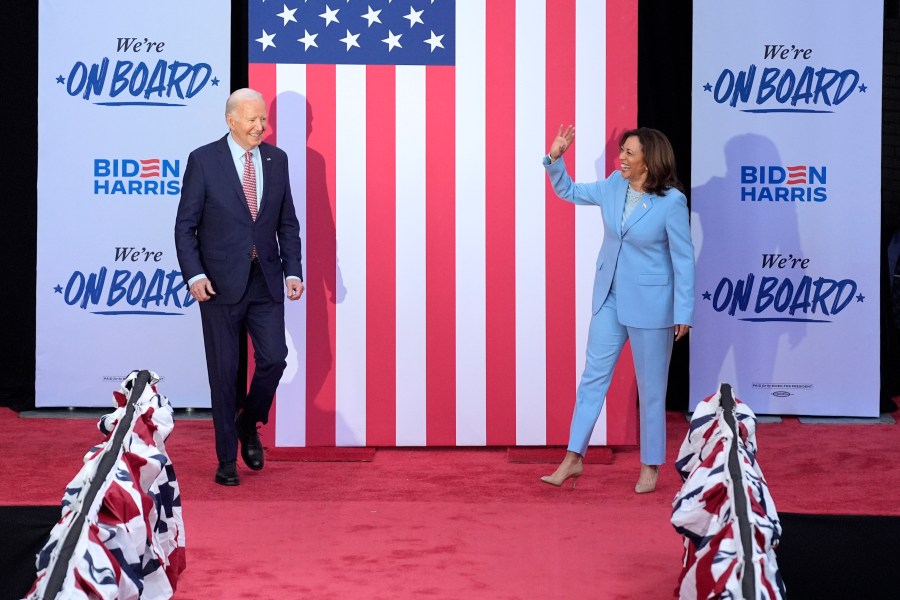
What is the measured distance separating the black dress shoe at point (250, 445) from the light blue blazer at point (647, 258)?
157cm

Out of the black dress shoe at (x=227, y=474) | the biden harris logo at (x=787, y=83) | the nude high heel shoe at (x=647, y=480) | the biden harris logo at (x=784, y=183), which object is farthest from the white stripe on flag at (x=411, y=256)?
the biden harris logo at (x=784, y=183)

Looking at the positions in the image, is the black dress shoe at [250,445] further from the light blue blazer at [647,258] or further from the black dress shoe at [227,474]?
the light blue blazer at [647,258]

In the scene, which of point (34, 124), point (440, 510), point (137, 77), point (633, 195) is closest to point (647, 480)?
point (440, 510)

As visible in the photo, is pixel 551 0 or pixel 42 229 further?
pixel 42 229

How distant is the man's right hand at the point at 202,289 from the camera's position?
5.31 metres

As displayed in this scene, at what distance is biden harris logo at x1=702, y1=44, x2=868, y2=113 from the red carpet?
1688 mm

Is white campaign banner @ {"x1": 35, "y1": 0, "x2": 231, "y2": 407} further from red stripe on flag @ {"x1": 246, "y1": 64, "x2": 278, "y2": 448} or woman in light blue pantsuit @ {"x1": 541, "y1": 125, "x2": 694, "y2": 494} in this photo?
woman in light blue pantsuit @ {"x1": 541, "y1": 125, "x2": 694, "y2": 494}

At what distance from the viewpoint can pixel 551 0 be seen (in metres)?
5.98

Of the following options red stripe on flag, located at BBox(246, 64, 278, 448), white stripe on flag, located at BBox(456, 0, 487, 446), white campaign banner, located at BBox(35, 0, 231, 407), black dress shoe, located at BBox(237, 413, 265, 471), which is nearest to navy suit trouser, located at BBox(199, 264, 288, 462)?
black dress shoe, located at BBox(237, 413, 265, 471)

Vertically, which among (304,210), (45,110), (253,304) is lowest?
(253,304)

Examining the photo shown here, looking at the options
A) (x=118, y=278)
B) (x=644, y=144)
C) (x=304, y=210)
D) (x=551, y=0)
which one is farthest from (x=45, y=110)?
(x=644, y=144)

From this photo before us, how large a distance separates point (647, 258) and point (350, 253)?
1467 mm

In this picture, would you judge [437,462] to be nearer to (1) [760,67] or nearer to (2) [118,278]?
(2) [118,278]

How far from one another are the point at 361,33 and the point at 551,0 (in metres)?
0.88
